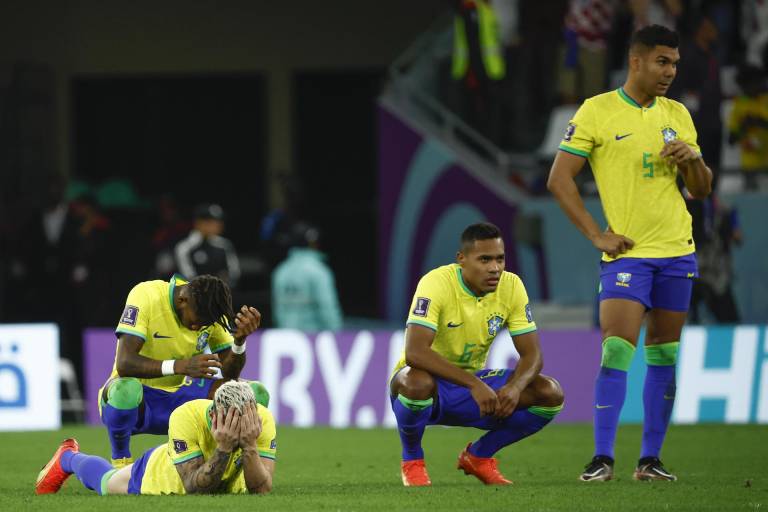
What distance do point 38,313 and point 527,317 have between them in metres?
10.4

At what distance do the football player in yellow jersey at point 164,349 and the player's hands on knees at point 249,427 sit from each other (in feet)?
3.31

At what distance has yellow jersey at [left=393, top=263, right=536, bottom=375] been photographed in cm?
809

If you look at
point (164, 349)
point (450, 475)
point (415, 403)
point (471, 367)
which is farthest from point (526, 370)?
point (164, 349)

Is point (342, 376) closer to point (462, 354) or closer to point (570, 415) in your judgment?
point (570, 415)

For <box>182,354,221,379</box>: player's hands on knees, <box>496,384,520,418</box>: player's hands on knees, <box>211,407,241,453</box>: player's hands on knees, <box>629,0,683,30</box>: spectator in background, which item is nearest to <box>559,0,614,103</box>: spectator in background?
<box>629,0,683,30</box>: spectator in background

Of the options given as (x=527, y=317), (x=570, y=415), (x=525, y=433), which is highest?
(x=527, y=317)

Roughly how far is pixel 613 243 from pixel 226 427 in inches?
88.8

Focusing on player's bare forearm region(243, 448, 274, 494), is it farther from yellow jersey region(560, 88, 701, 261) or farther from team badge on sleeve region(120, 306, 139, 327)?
yellow jersey region(560, 88, 701, 261)

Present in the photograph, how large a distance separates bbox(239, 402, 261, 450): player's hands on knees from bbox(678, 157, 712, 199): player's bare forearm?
254 cm

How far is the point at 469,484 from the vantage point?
27.3 ft

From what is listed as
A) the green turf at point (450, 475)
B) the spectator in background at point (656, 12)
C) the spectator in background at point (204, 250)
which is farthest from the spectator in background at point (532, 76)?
the green turf at point (450, 475)

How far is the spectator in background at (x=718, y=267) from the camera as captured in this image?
13828 mm

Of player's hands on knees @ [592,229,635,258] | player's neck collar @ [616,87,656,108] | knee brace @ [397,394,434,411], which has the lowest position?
knee brace @ [397,394,434,411]

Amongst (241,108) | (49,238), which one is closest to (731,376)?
(49,238)
